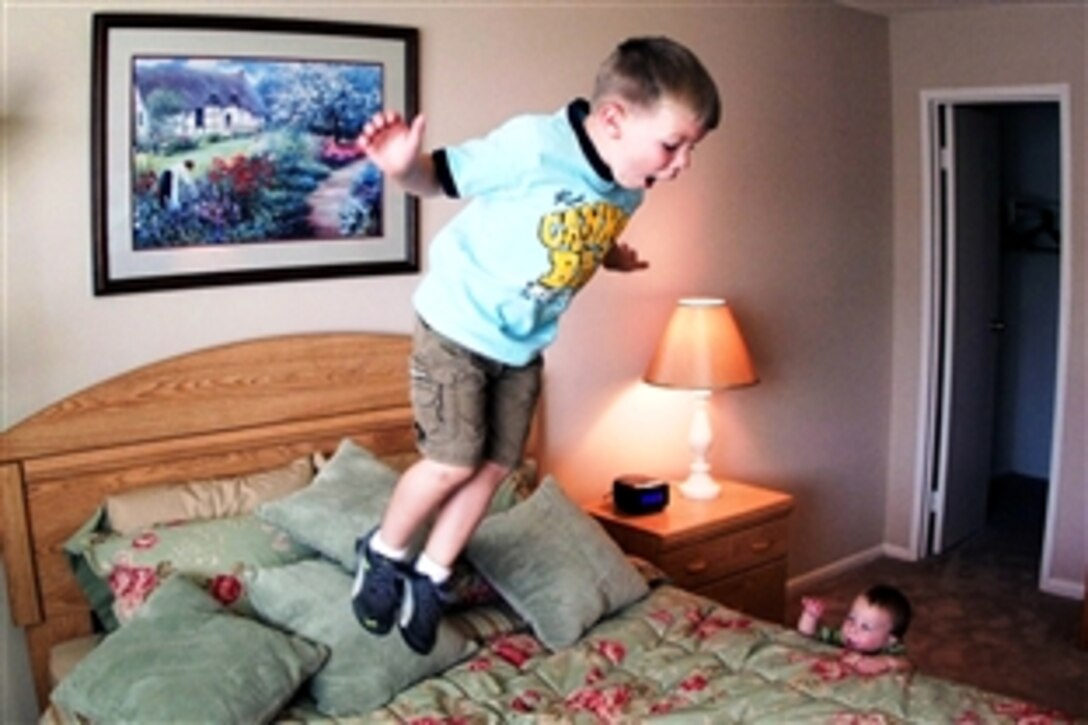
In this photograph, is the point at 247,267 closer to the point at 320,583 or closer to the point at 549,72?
the point at 320,583

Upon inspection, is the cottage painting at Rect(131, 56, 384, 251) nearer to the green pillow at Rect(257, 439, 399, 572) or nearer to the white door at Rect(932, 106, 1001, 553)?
the green pillow at Rect(257, 439, 399, 572)

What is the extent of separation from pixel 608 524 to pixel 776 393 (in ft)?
4.14

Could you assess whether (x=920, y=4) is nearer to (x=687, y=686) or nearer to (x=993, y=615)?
(x=993, y=615)

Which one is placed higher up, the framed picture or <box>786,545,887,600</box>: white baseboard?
the framed picture

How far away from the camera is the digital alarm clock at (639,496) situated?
388 cm

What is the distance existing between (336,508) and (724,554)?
151 cm

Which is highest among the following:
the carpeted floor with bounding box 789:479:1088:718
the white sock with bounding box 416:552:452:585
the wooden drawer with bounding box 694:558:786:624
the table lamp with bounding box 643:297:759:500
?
the table lamp with bounding box 643:297:759:500

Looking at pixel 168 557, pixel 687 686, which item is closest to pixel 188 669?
pixel 168 557

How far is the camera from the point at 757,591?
4.06 meters

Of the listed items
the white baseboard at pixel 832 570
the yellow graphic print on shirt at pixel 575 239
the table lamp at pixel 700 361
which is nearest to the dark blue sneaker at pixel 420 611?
the yellow graphic print on shirt at pixel 575 239

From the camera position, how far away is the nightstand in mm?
3742

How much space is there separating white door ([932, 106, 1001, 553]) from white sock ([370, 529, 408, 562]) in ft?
12.3

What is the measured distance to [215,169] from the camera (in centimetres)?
317

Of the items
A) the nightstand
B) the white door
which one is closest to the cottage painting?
the nightstand
